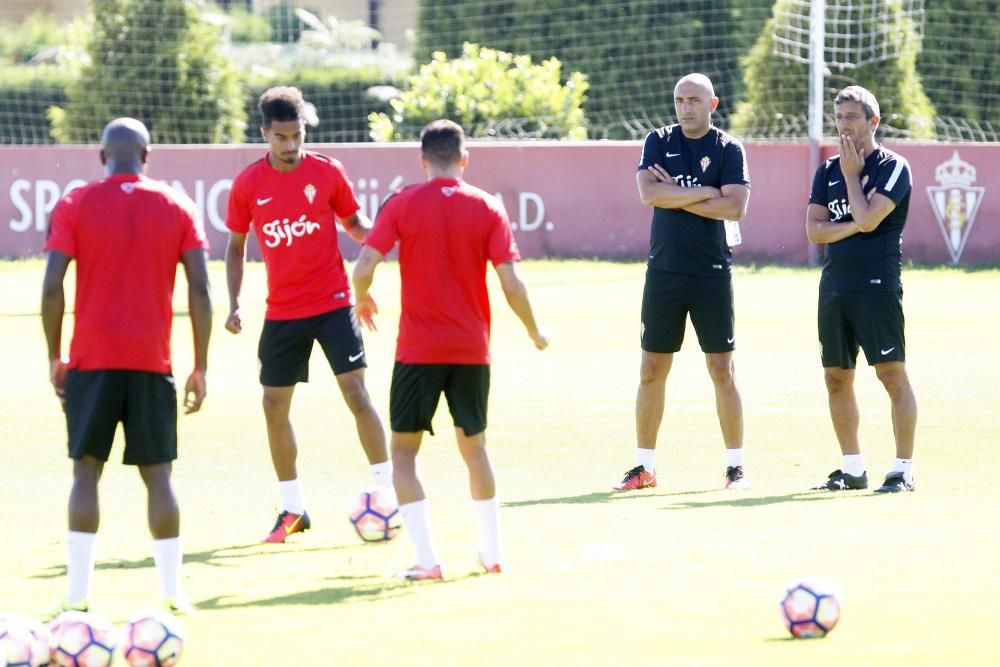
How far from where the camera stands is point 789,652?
5.80 meters

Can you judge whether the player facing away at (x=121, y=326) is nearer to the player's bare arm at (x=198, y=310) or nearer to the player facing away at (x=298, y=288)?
the player's bare arm at (x=198, y=310)

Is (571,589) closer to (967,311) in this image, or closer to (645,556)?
(645,556)

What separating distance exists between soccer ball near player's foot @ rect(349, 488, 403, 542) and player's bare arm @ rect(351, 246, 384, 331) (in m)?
0.79

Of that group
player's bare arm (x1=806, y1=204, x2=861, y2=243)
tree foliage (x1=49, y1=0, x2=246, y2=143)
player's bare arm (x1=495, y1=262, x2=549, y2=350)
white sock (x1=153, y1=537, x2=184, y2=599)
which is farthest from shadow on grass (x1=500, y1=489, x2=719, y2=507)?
tree foliage (x1=49, y1=0, x2=246, y2=143)

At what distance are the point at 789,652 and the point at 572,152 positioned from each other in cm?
2309

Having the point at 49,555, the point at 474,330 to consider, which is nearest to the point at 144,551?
the point at 49,555

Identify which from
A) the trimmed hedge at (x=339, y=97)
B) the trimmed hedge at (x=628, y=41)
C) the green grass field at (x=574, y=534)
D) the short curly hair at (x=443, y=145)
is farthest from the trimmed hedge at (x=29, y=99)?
the short curly hair at (x=443, y=145)

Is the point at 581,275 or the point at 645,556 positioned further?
the point at 581,275

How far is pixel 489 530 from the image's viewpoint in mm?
7195

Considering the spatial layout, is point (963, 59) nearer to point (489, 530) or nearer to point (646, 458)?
point (646, 458)

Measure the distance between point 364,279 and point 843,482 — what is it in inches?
134

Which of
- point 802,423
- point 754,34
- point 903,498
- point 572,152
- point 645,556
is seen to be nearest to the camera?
point 645,556

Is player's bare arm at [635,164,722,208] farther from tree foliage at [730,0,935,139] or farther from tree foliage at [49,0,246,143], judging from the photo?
tree foliage at [49,0,246,143]

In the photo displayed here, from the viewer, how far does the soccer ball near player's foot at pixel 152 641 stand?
562 centimetres
